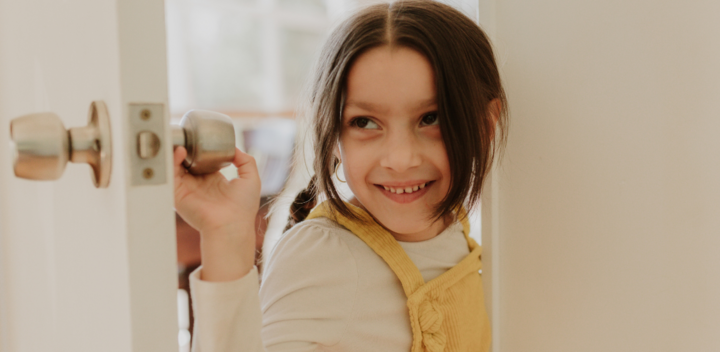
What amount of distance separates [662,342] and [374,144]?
0.44 meters

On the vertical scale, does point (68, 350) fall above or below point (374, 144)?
below

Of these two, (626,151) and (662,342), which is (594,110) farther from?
(662,342)

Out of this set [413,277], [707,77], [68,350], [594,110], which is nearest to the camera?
[68,350]

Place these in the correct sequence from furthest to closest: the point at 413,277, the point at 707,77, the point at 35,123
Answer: the point at 413,277, the point at 707,77, the point at 35,123

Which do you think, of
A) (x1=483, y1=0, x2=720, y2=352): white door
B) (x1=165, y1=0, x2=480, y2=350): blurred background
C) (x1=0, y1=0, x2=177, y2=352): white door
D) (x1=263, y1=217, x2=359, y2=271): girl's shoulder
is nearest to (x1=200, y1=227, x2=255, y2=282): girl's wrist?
(x1=0, y1=0, x2=177, y2=352): white door

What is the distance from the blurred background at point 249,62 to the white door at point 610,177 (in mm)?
2329

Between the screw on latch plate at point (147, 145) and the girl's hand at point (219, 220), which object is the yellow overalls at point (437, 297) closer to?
the girl's hand at point (219, 220)

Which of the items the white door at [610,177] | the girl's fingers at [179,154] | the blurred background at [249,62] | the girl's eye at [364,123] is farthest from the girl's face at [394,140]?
the blurred background at [249,62]

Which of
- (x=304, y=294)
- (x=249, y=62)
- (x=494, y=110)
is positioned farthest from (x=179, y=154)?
(x=249, y=62)

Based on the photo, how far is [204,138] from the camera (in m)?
0.42

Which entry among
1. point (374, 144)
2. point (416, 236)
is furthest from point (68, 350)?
point (416, 236)

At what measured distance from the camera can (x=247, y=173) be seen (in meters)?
0.56

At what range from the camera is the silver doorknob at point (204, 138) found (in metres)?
0.42

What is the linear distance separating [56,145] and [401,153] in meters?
0.46
